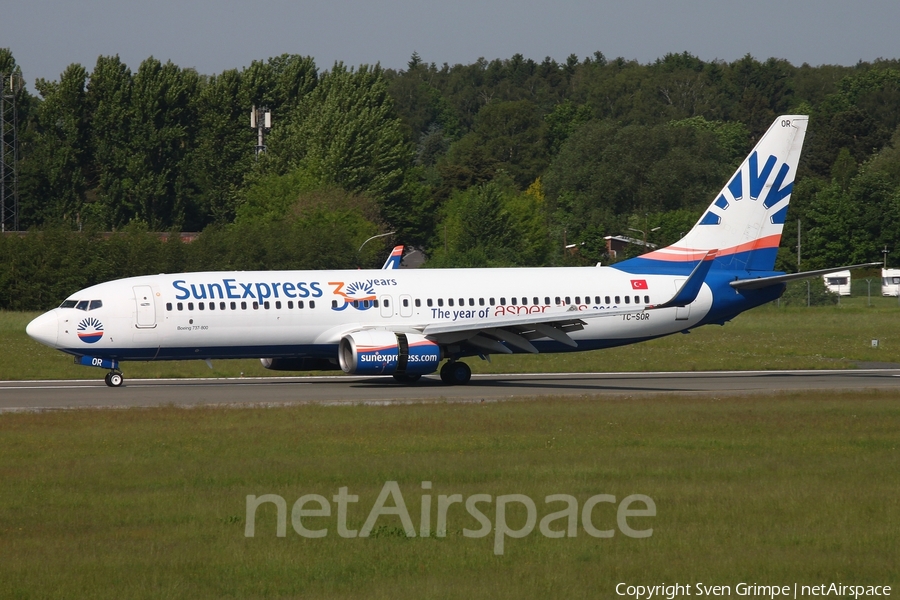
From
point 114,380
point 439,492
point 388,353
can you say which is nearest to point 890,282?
point 388,353

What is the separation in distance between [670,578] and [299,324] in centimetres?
2313

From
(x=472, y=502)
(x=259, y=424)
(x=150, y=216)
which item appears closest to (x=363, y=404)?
(x=259, y=424)

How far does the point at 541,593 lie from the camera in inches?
449

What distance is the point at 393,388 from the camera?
33.5 meters

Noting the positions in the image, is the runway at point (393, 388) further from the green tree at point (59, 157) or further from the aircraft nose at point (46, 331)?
the green tree at point (59, 157)

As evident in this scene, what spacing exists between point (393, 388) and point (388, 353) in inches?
56.0

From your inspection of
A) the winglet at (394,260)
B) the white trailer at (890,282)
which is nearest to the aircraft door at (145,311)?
the winglet at (394,260)

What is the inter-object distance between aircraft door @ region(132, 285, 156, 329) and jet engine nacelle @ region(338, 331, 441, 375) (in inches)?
207

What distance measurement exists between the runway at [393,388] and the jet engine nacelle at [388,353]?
0.59m

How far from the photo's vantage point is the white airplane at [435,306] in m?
33.2

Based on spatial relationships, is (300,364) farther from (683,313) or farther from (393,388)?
(683,313)

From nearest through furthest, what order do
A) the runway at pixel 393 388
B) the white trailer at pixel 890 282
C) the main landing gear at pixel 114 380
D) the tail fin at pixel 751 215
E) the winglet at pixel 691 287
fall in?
the runway at pixel 393 388 < the winglet at pixel 691 287 < the main landing gear at pixel 114 380 < the tail fin at pixel 751 215 < the white trailer at pixel 890 282

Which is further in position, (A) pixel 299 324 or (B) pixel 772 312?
(B) pixel 772 312

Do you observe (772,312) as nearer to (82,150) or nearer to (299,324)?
(299,324)
